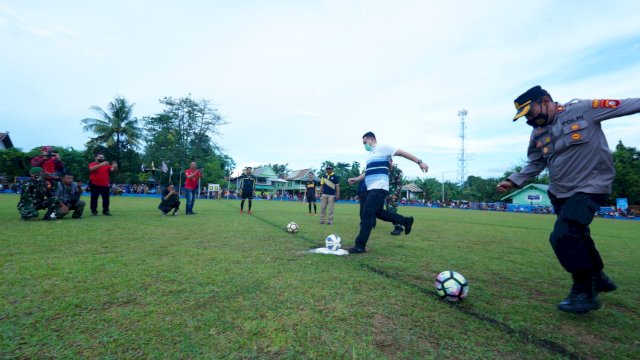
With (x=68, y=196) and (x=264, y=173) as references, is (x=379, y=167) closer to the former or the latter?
(x=68, y=196)

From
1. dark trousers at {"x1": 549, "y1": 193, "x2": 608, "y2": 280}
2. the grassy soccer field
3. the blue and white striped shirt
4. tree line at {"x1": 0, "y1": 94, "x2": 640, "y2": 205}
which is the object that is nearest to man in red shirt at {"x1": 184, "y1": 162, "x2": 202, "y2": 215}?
the grassy soccer field

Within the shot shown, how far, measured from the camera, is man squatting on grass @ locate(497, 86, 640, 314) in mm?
2607

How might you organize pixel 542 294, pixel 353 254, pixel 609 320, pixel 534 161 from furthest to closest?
pixel 353 254 → pixel 534 161 → pixel 542 294 → pixel 609 320

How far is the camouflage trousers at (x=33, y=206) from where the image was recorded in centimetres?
Answer: 739

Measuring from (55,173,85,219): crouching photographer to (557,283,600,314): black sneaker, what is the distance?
A: 1053 cm

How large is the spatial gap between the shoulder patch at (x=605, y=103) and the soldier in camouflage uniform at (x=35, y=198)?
418 inches

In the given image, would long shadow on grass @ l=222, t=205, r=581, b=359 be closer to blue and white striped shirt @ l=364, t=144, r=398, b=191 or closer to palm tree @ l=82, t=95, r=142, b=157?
blue and white striped shirt @ l=364, t=144, r=398, b=191

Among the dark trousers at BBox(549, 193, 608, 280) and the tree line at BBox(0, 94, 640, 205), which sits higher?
the tree line at BBox(0, 94, 640, 205)

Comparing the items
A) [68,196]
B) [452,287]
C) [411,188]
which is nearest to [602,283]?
[452,287]

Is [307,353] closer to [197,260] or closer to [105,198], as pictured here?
[197,260]

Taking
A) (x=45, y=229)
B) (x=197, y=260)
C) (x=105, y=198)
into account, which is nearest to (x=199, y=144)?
(x=105, y=198)

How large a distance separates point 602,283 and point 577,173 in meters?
1.10

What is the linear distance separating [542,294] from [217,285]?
10.9ft

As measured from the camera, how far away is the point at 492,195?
5988 centimetres
